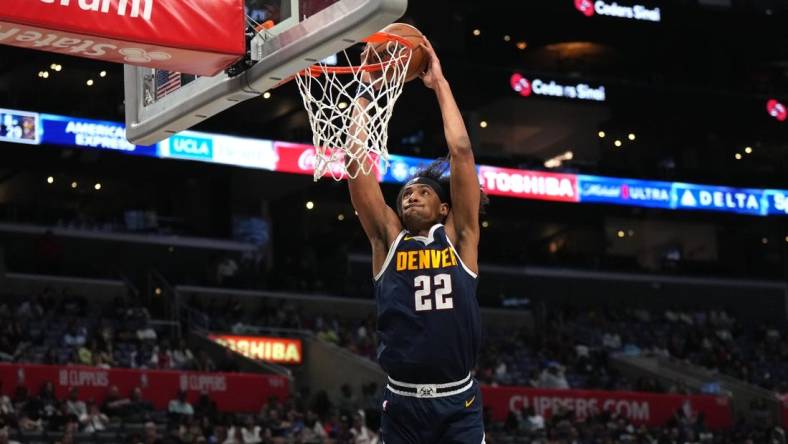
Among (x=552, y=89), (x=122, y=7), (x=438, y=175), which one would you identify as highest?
(x=552, y=89)

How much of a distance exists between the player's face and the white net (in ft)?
0.82

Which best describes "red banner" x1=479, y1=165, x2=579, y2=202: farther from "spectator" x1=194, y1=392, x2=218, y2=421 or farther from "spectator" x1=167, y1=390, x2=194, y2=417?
"spectator" x1=167, y1=390, x2=194, y2=417

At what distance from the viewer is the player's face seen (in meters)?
5.70

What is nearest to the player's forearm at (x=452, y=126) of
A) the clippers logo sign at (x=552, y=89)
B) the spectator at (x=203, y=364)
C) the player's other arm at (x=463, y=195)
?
the player's other arm at (x=463, y=195)

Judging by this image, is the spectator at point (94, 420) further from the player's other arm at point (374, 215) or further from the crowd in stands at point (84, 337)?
the player's other arm at point (374, 215)

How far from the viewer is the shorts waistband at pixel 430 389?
18.2 feet

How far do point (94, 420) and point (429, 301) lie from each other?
1214 centimetres

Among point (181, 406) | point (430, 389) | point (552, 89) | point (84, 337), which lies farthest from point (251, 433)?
point (552, 89)

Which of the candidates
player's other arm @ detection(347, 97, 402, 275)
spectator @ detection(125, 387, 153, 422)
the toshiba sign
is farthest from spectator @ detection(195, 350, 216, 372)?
player's other arm @ detection(347, 97, 402, 275)

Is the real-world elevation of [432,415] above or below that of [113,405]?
above

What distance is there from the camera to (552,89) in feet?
109

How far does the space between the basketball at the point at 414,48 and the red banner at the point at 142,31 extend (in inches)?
29.9

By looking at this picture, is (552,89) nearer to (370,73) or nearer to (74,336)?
(74,336)

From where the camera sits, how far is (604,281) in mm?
37438
